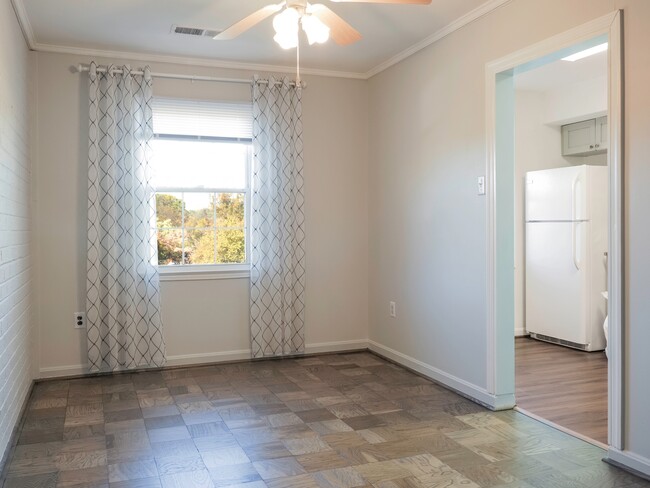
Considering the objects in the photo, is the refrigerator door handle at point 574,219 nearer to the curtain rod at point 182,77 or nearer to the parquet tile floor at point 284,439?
the parquet tile floor at point 284,439

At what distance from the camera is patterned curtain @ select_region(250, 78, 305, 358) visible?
15.8 feet

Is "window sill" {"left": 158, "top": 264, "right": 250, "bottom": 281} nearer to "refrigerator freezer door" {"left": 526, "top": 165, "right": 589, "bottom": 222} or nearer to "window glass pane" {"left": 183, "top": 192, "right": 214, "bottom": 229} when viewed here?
"window glass pane" {"left": 183, "top": 192, "right": 214, "bottom": 229}

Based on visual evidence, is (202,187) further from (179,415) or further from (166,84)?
(179,415)

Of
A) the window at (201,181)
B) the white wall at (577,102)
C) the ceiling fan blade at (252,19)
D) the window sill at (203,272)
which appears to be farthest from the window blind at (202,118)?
the white wall at (577,102)

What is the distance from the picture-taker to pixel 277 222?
16.0 feet

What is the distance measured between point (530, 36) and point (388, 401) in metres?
2.34

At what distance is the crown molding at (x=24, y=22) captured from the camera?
3.45m

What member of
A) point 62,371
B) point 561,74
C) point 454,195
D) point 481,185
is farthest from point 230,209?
point 561,74

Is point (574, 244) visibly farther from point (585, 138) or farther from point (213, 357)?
point (213, 357)

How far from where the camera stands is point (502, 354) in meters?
3.62

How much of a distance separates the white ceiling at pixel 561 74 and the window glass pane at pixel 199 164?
2564 mm

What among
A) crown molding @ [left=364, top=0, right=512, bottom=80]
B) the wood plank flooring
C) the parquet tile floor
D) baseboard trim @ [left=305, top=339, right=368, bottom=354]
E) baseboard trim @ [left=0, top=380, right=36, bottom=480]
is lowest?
→ the wood plank flooring

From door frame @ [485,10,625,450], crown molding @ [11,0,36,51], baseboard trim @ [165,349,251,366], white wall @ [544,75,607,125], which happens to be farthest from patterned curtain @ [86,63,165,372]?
white wall @ [544,75,607,125]

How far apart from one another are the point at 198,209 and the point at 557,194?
3.34 meters
